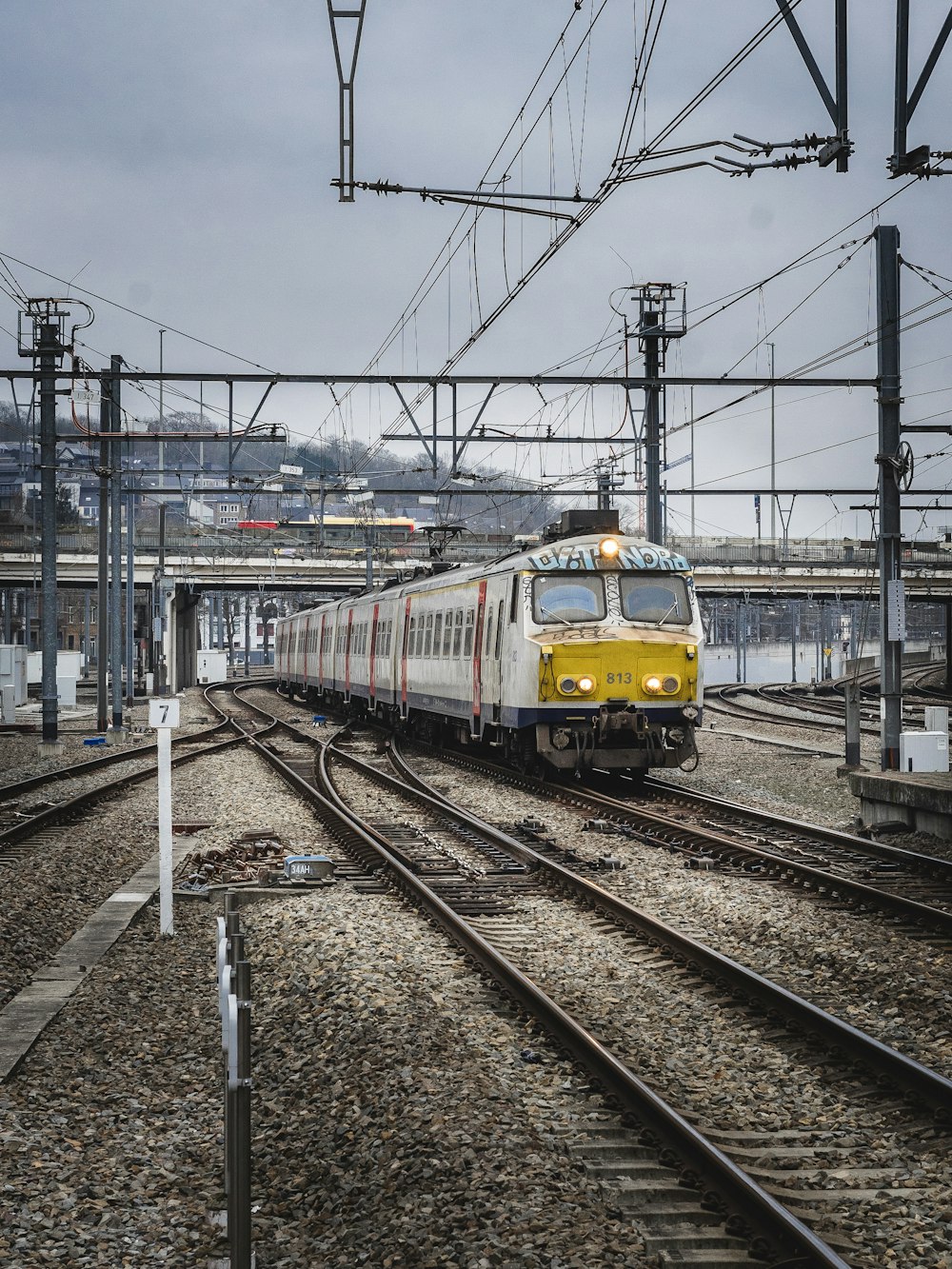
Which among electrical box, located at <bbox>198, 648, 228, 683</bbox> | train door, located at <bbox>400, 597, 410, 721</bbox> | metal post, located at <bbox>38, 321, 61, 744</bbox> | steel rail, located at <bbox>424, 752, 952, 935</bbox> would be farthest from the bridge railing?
steel rail, located at <bbox>424, 752, 952, 935</bbox>

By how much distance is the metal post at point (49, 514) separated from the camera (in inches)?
946

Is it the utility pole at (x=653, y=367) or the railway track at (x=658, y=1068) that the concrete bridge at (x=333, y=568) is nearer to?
the utility pole at (x=653, y=367)

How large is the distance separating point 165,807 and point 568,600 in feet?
28.3

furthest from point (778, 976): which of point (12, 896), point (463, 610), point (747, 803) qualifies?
point (463, 610)

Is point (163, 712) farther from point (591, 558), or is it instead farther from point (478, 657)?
point (478, 657)

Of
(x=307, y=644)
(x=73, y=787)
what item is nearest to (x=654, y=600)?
(x=73, y=787)

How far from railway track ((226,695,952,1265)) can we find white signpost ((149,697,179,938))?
1928 mm

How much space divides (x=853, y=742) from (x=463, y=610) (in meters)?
6.26

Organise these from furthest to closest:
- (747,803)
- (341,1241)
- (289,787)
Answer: (289,787)
(747,803)
(341,1241)

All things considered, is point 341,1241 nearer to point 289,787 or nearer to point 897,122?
point 897,122

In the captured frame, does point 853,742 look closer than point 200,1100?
No

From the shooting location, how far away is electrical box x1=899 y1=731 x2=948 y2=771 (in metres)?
17.6

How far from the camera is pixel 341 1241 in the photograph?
4832 millimetres

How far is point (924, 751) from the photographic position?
17688 mm
